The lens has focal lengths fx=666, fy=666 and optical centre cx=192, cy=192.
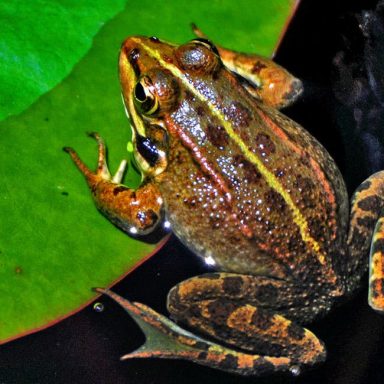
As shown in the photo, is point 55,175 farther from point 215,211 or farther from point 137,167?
point 215,211

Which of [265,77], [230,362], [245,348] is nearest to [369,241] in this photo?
[245,348]

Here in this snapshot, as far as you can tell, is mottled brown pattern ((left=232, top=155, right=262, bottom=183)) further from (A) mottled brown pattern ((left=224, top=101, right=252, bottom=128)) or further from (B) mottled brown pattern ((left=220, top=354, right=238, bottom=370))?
(B) mottled brown pattern ((left=220, top=354, right=238, bottom=370))

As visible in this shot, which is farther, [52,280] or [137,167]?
[137,167]

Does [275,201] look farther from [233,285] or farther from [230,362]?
[230,362]

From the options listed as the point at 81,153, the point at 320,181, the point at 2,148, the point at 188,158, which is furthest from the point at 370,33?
the point at 2,148

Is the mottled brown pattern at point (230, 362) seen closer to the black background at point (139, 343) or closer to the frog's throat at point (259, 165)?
the black background at point (139, 343)

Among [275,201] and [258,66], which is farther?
[258,66]
